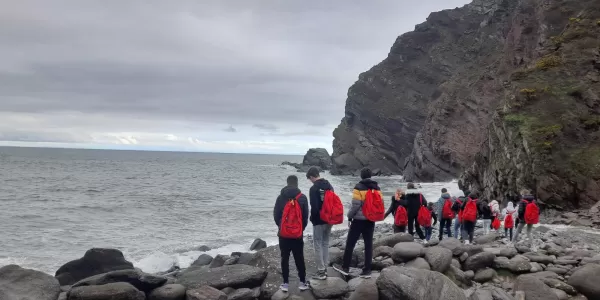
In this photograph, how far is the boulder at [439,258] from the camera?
32.2ft

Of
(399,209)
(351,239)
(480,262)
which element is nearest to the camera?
(351,239)

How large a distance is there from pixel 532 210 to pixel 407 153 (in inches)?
3262

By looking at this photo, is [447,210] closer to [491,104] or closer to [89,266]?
[89,266]

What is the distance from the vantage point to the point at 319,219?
29.7 ft

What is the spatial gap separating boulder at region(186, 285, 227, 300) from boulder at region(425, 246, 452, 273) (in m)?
4.39

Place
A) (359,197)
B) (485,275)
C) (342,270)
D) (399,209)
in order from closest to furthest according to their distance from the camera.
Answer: (359,197), (342,270), (485,275), (399,209)

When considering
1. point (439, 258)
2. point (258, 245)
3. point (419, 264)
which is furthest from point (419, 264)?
point (258, 245)

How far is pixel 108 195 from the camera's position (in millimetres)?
44000

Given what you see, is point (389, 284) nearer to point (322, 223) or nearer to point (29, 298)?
point (322, 223)

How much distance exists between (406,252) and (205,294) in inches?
173

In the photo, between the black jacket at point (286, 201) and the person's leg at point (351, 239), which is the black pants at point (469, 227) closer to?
→ the person's leg at point (351, 239)

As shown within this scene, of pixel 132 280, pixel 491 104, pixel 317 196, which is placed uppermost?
pixel 491 104

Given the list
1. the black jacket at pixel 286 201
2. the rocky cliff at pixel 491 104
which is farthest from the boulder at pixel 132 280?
the rocky cliff at pixel 491 104

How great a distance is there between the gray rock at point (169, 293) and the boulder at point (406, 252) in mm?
4665
